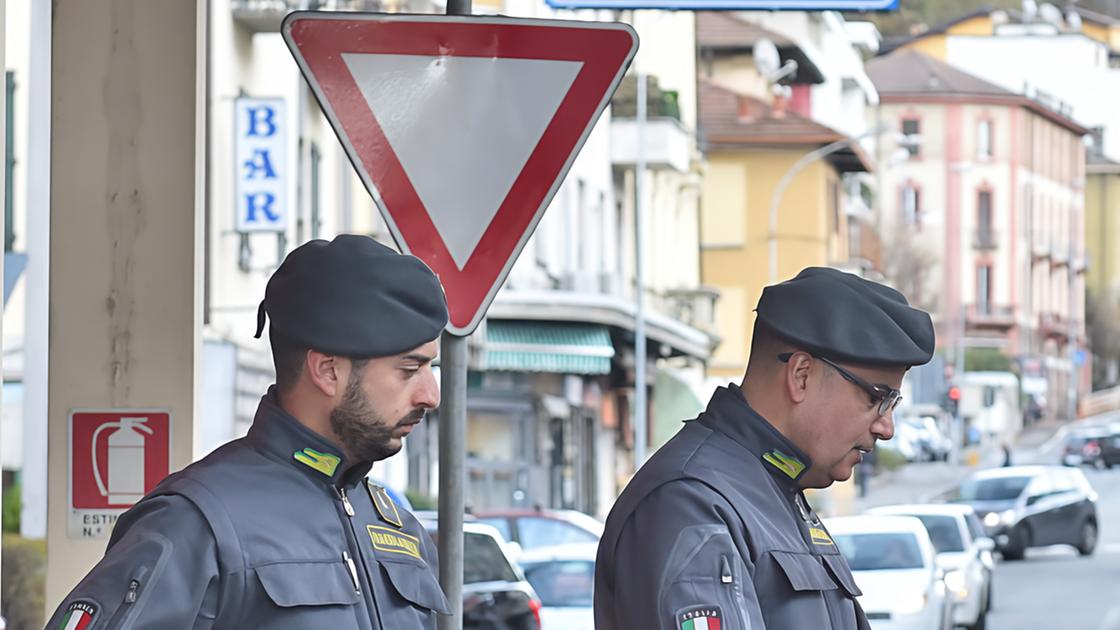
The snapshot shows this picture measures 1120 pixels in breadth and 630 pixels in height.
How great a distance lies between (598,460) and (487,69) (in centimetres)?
4032

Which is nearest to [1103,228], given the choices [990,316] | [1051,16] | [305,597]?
[1051,16]

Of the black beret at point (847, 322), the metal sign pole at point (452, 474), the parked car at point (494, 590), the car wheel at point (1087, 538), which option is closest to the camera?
the black beret at point (847, 322)

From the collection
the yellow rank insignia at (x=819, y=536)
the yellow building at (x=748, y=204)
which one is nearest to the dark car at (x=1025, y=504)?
the yellow building at (x=748, y=204)

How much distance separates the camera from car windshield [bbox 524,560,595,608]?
17047 mm

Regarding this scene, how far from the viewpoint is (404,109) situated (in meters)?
4.61

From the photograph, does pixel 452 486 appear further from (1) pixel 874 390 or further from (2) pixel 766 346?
(1) pixel 874 390

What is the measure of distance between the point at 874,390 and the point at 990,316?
11079cm

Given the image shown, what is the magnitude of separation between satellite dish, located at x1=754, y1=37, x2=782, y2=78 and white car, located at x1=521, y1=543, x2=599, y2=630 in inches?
1727

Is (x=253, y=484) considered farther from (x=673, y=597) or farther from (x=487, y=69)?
(x=487, y=69)

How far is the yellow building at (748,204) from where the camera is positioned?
191ft

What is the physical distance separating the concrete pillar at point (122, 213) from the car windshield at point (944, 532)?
18.3 metres

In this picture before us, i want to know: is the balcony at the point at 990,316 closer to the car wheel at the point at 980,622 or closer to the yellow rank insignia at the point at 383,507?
the car wheel at the point at 980,622

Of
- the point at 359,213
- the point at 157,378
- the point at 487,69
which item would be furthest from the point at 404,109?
the point at 359,213

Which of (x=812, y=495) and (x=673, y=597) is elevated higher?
(x=673, y=597)
